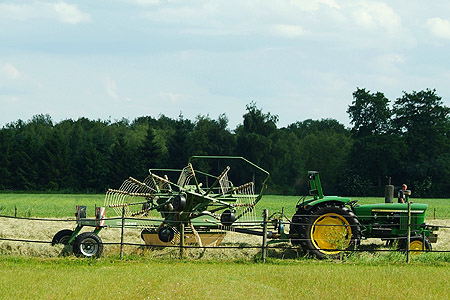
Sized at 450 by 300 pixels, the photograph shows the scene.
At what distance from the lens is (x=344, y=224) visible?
16.4 m

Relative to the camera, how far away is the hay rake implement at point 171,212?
54.1ft

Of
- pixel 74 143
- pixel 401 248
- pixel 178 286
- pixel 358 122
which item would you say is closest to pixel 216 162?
pixel 358 122

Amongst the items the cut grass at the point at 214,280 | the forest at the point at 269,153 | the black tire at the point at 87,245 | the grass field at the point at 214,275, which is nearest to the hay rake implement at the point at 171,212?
the black tire at the point at 87,245

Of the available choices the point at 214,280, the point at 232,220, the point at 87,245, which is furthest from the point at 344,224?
the point at 87,245

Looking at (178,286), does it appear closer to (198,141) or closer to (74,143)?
(198,141)

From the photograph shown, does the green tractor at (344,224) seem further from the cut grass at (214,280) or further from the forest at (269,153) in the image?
the forest at (269,153)

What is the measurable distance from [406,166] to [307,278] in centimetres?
6694

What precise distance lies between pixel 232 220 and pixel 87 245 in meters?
3.81

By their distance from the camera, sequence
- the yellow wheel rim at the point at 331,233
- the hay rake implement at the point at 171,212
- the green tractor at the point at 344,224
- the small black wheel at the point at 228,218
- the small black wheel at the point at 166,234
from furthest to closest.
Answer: the small black wheel at the point at 228,218
the small black wheel at the point at 166,234
the hay rake implement at the point at 171,212
the green tractor at the point at 344,224
the yellow wheel rim at the point at 331,233

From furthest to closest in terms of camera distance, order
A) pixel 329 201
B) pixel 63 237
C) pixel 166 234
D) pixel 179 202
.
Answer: pixel 63 237, pixel 166 234, pixel 329 201, pixel 179 202

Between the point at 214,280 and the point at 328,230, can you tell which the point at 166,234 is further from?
the point at 214,280

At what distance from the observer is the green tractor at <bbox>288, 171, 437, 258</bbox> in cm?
1631

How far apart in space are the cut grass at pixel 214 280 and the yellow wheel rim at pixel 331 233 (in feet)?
2.76

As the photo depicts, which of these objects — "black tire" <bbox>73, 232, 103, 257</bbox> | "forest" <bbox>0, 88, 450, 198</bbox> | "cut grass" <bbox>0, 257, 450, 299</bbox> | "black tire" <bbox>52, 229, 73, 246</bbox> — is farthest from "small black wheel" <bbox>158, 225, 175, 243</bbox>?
"forest" <bbox>0, 88, 450, 198</bbox>
